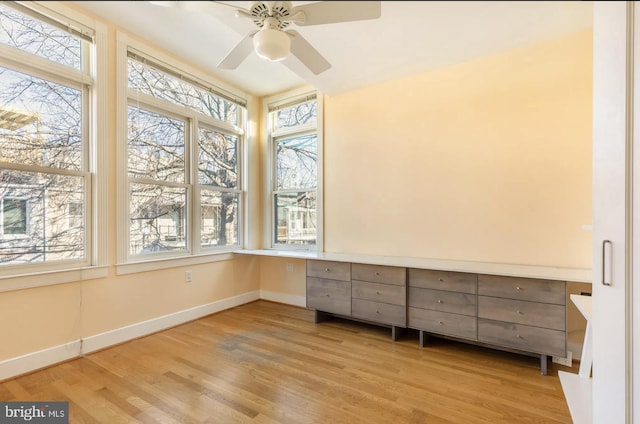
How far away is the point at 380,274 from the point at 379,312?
372 mm

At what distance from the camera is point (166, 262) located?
3.10 m

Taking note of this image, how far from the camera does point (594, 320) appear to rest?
3.78 ft

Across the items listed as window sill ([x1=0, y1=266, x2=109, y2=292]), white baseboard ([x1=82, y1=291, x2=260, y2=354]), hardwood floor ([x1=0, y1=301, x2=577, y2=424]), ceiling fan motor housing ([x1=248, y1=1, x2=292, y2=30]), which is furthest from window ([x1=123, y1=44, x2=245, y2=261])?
ceiling fan motor housing ([x1=248, y1=1, x2=292, y2=30])

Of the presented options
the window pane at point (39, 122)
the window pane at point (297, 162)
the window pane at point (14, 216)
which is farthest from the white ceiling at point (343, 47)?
the window pane at point (14, 216)

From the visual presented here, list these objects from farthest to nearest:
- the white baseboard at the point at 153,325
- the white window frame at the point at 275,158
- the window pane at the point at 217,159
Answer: the white window frame at the point at 275,158, the window pane at the point at 217,159, the white baseboard at the point at 153,325

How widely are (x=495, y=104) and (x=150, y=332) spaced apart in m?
3.99

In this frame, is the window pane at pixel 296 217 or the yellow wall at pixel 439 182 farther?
the window pane at pixel 296 217

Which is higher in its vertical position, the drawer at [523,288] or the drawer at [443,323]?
the drawer at [523,288]

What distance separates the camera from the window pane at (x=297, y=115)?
385cm

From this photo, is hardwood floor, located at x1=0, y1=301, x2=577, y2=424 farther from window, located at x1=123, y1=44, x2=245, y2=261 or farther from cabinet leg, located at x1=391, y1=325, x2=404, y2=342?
window, located at x1=123, y1=44, x2=245, y2=261

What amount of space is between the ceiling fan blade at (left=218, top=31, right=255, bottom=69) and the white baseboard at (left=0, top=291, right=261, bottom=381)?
2.54 metres

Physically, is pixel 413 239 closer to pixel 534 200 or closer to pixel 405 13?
pixel 534 200

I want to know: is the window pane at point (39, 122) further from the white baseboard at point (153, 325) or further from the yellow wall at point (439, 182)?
the white baseboard at point (153, 325)

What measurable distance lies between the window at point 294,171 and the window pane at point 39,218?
2.23 meters
